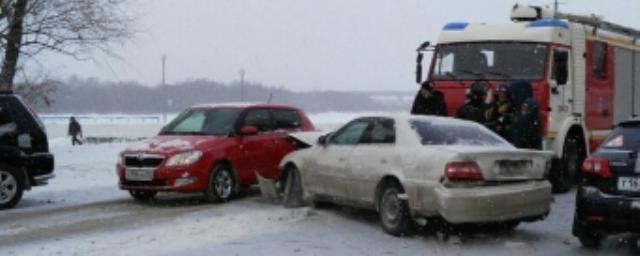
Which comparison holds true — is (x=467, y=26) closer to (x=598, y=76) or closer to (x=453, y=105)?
(x=453, y=105)

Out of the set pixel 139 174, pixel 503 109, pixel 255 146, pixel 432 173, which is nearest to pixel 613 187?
pixel 432 173

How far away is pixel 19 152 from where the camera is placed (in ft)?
40.0

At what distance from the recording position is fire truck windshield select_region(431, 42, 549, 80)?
1298 centimetres

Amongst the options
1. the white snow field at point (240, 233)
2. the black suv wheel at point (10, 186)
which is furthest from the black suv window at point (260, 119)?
the black suv wheel at point (10, 186)

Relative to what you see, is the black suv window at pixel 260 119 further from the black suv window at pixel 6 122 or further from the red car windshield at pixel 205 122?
the black suv window at pixel 6 122

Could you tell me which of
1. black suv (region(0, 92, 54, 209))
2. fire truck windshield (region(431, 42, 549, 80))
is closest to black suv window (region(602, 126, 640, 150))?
fire truck windshield (region(431, 42, 549, 80))

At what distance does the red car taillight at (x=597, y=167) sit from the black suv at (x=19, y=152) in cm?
830

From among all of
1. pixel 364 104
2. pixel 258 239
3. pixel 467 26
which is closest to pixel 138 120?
pixel 364 104

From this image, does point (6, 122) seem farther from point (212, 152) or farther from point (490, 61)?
point (490, 61)

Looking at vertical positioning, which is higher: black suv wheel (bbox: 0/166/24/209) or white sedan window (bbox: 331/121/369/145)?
white sedan window (bbox: 331/121/369/145)

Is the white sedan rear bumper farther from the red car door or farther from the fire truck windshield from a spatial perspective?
the red car door

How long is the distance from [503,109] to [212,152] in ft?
14.3

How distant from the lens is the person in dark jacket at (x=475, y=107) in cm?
1237

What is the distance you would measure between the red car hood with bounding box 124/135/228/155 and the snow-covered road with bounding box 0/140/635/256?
822mm
